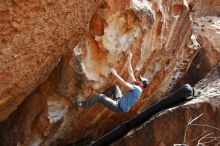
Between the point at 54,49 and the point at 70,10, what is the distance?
77 cm

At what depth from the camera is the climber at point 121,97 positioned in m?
7.49

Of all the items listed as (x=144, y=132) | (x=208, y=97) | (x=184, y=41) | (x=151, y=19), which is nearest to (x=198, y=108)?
(x=208, y=97)

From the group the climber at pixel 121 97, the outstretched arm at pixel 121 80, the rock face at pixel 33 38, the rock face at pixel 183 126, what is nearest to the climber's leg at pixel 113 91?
the climber at pixel 121 97

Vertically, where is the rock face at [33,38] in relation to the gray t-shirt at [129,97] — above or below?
above

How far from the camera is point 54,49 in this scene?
6.71m

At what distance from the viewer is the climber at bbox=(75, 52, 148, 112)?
749cm

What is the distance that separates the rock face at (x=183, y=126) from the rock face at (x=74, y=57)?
108 cm

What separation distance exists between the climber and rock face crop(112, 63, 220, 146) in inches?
28.5

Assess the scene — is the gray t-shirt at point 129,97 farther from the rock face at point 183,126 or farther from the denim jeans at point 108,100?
the rock face at point 183,126

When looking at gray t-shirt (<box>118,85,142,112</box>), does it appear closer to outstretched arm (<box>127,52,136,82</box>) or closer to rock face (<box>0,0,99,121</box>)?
outstretched arm (<box>127,52,136,82</box>)

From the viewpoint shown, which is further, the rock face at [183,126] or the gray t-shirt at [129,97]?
the rock face at [183,126]

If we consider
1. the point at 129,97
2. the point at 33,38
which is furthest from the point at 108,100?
the point at 33,38

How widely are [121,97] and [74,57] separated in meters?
1.14

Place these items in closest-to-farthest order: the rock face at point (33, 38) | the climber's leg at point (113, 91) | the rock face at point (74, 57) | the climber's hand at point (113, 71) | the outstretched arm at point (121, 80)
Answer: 1. the rock face at point (33, 38)
2. the rock face at point (74, 57)
3. the outstretched arm at point (121, 80)
4. the climber's hand at point (113, 71)
5. the climber's leg at point (113, 91)
